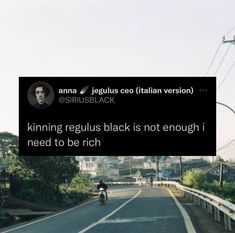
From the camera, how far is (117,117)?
21.5 metres

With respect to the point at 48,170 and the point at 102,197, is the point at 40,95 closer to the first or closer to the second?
the point at 102,197

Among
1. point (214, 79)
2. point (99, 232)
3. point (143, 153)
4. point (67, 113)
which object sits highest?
point (214, 79)

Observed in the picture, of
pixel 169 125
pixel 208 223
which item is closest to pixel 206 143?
pixel 169 125

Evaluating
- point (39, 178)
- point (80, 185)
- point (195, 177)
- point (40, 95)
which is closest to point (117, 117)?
point (40, 95)

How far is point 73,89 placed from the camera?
22.0m

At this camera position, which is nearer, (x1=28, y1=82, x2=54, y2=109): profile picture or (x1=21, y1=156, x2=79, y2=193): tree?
(x1=28, y1=82, x2=54, y2=109): profile picture

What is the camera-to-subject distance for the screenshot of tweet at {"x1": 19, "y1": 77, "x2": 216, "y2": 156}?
21094 millimetres

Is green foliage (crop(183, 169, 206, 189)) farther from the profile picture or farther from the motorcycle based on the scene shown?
the profile picture

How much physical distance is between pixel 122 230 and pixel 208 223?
3152 mm

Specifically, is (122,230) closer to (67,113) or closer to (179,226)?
(179,226)

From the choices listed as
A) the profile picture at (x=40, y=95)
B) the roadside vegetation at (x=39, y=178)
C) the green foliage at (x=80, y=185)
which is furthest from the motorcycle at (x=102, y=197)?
the green foliage at (x=80, y=185)

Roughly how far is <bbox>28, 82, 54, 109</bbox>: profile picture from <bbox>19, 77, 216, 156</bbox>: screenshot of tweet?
0.13 ft

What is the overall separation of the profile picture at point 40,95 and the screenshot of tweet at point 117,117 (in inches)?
1.6

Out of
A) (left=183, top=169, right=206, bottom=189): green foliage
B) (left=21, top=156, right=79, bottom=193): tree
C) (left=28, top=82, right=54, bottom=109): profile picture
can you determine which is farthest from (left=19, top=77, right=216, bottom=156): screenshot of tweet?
(left=183, top=169, right=206, bottom=189): green foliage
